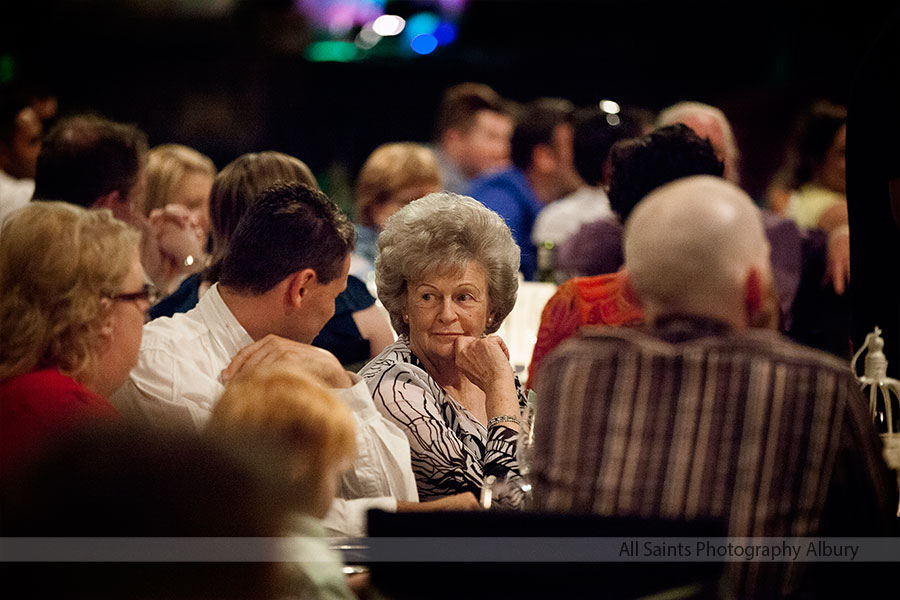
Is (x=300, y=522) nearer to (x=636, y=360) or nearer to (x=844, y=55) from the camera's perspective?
(x=636, y=360)

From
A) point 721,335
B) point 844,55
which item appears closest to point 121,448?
point 721,335

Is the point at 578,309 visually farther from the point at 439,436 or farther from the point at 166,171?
the point at 166,171

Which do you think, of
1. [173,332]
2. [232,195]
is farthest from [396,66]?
[173,332]

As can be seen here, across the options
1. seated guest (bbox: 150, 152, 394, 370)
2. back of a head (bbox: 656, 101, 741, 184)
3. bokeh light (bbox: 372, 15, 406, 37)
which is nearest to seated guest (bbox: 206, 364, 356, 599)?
seated guest (bbox: 150, 152, 394, 370)

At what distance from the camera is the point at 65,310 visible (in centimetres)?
216

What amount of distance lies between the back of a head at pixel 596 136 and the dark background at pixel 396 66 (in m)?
4.53

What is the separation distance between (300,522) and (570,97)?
8401 millimetres

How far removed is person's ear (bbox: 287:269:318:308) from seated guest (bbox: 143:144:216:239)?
1.59 m

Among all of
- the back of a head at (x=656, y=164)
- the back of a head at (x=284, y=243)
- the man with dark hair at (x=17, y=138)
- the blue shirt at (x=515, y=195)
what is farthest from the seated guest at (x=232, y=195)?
the blue shirt at (x=515, y=195)

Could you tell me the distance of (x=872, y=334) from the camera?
2.70m

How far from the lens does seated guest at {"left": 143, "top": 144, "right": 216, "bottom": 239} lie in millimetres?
3994

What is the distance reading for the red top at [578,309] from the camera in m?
2.79

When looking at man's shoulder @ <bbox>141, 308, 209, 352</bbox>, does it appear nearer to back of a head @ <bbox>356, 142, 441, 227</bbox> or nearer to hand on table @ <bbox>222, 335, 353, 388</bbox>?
hand on table @ <bbox>222, 335, 353, 388</bbox>

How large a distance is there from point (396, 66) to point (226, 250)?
23.5 ft
